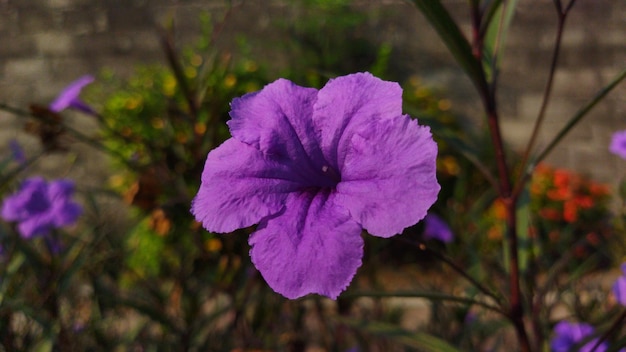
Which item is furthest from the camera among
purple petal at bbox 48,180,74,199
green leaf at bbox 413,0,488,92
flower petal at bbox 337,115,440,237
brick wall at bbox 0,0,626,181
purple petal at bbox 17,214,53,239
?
brick wall at bbox 0,0,626,181

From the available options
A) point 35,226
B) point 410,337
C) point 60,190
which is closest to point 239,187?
point 410,337

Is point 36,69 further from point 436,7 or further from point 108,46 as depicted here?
point 436,7

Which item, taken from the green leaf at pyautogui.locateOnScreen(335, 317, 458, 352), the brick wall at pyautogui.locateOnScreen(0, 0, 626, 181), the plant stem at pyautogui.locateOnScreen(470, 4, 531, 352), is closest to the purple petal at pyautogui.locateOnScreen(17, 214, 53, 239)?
the green leaf at pyautogui.locateOnScreen(335, 317, 458, 352)

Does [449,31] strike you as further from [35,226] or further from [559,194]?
[559,194]

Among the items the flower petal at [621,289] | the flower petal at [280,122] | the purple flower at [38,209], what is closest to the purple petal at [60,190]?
the purple flower at [38,209]

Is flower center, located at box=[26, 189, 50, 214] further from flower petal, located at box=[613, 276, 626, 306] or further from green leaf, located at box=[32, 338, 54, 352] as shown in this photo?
flower petal, located at box=[613, 276, 626, 306]
